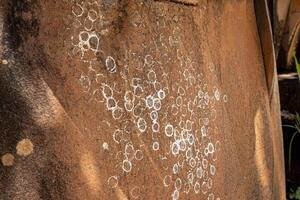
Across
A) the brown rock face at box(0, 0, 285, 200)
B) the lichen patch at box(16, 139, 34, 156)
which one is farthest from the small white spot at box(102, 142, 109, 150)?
the lichen patch at box(16, 139, 34, 156)

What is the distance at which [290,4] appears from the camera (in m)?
2.66

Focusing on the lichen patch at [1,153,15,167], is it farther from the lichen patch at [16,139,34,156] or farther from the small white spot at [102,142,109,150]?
the small white spot at [102,142,109,150]

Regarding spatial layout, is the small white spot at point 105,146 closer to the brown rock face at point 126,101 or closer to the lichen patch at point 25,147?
the brown rock face at point 126,101

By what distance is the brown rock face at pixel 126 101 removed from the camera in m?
0.78

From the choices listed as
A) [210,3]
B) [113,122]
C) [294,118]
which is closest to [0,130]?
[113,122]

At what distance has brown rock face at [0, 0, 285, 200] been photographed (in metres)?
0.78

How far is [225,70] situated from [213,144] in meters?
0.28

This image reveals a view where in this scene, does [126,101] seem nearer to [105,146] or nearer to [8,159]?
[105,146]

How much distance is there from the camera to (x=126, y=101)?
0.98 meters

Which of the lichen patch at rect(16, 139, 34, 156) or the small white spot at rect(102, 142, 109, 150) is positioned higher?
the lichen patch at rect(16, 139, 34, 156)

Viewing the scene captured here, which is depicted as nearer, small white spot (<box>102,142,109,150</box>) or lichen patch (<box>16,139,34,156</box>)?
lichen patch (<box>16,139,34,156</box>)

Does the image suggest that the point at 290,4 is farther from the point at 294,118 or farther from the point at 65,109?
the point at 65,109

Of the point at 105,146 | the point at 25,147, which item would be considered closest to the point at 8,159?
the point at 25,147

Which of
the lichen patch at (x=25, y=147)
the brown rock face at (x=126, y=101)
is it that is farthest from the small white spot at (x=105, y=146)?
the lichen patch at (x=25, y=147)
